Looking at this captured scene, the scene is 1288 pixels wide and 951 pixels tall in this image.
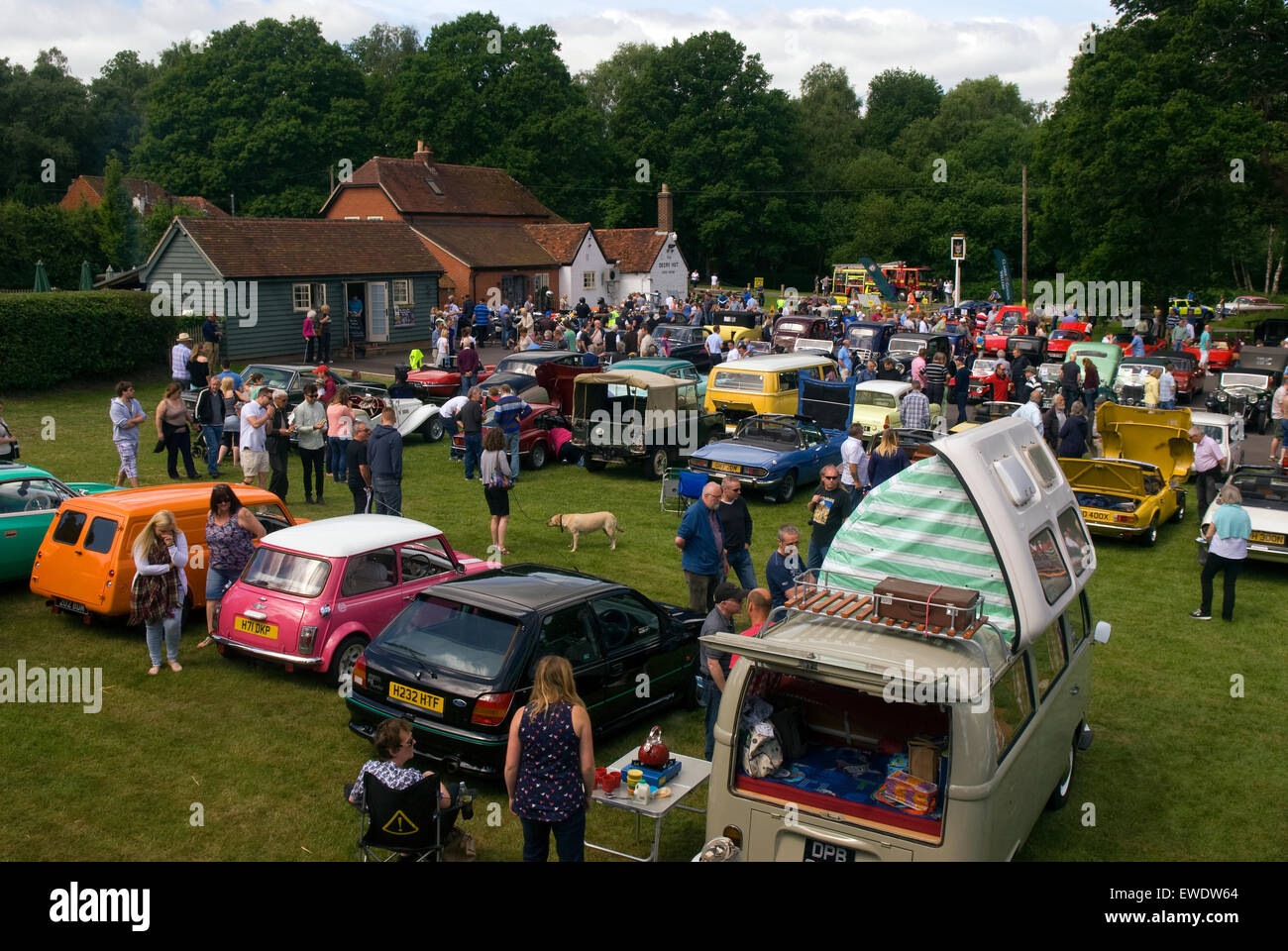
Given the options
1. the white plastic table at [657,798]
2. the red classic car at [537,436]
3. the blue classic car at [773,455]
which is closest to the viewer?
the white plastic table at [657,798]

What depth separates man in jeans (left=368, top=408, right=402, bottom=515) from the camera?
14.2 meters

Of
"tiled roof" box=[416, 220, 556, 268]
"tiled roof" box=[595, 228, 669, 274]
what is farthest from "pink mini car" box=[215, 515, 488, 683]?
"tiled roof" box=[595, 228, 669, 274]

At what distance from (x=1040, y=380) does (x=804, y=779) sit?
77.9 ft

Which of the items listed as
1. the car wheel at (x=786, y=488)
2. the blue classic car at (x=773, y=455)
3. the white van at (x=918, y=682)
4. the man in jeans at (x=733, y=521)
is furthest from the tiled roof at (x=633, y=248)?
the white van at (x=918, y=682)

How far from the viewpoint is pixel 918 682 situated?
5.64 metres

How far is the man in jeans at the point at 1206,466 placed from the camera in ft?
55.0

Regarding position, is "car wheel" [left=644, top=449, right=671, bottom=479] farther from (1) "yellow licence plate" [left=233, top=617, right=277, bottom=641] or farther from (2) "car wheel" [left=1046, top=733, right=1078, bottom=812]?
(2) "car wheel" [left=1046, top=733, right=1078, bottom=812]

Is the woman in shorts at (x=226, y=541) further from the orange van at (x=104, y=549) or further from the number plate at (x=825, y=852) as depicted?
the number plate at (x=825, y=852)

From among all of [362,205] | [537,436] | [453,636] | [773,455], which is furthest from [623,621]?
[362,205]

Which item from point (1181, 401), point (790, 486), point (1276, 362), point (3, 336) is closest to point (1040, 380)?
point (1181, 401)

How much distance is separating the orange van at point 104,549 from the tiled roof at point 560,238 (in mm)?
37880

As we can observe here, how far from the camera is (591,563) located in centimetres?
1453

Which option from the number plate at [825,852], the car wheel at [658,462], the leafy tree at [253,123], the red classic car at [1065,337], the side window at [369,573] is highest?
the leafy tree at [253,123]

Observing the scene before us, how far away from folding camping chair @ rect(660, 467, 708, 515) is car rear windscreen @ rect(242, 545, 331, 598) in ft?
26.6
